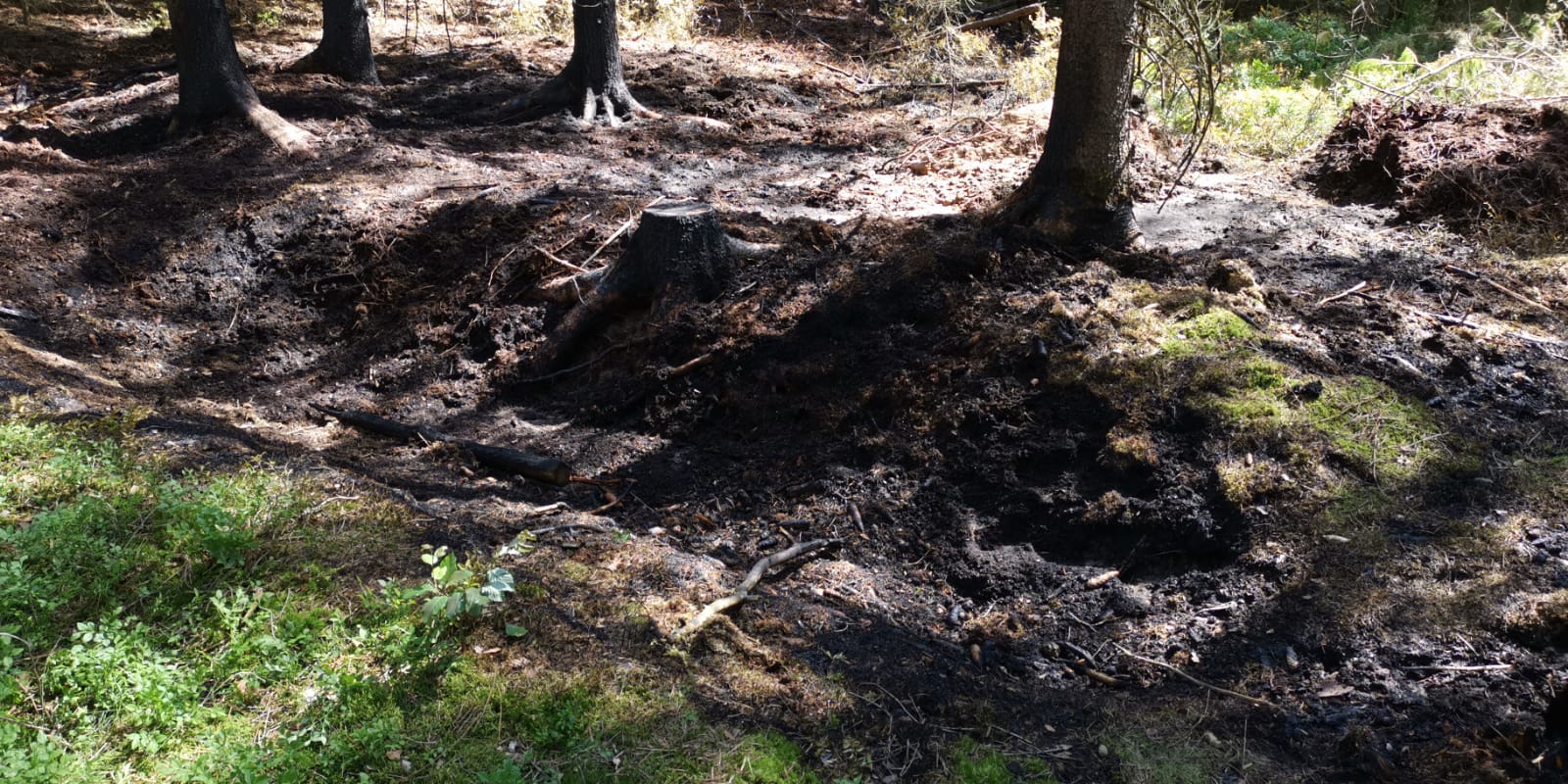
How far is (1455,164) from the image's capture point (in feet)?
22.8

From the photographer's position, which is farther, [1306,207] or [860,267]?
[1306,207]

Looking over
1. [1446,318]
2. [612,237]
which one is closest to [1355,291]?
[1446,318]

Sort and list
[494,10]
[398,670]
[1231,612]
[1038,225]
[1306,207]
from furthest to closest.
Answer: [494,10] → [1306,207] → [1038,225] → [1231,612] → [398,670]

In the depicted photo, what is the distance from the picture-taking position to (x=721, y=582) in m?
4.12

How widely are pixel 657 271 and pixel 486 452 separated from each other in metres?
1.71

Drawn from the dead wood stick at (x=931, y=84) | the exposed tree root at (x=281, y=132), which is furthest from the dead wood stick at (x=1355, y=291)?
the exposed tree root at (x=281, y=132)

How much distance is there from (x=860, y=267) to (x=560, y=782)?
4.15m

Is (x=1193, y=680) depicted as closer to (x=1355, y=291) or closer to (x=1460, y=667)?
(x=1460, y=667)

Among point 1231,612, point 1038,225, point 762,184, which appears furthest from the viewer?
point 762,184

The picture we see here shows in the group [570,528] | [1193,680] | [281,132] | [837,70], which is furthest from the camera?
[837,70]

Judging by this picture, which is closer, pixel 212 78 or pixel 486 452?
pixel 486 452

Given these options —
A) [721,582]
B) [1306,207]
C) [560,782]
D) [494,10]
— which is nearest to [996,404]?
[721,582]

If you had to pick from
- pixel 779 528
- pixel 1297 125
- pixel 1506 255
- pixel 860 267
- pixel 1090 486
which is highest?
pixel 1297 125

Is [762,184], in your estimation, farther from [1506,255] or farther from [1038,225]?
[1506,255]
